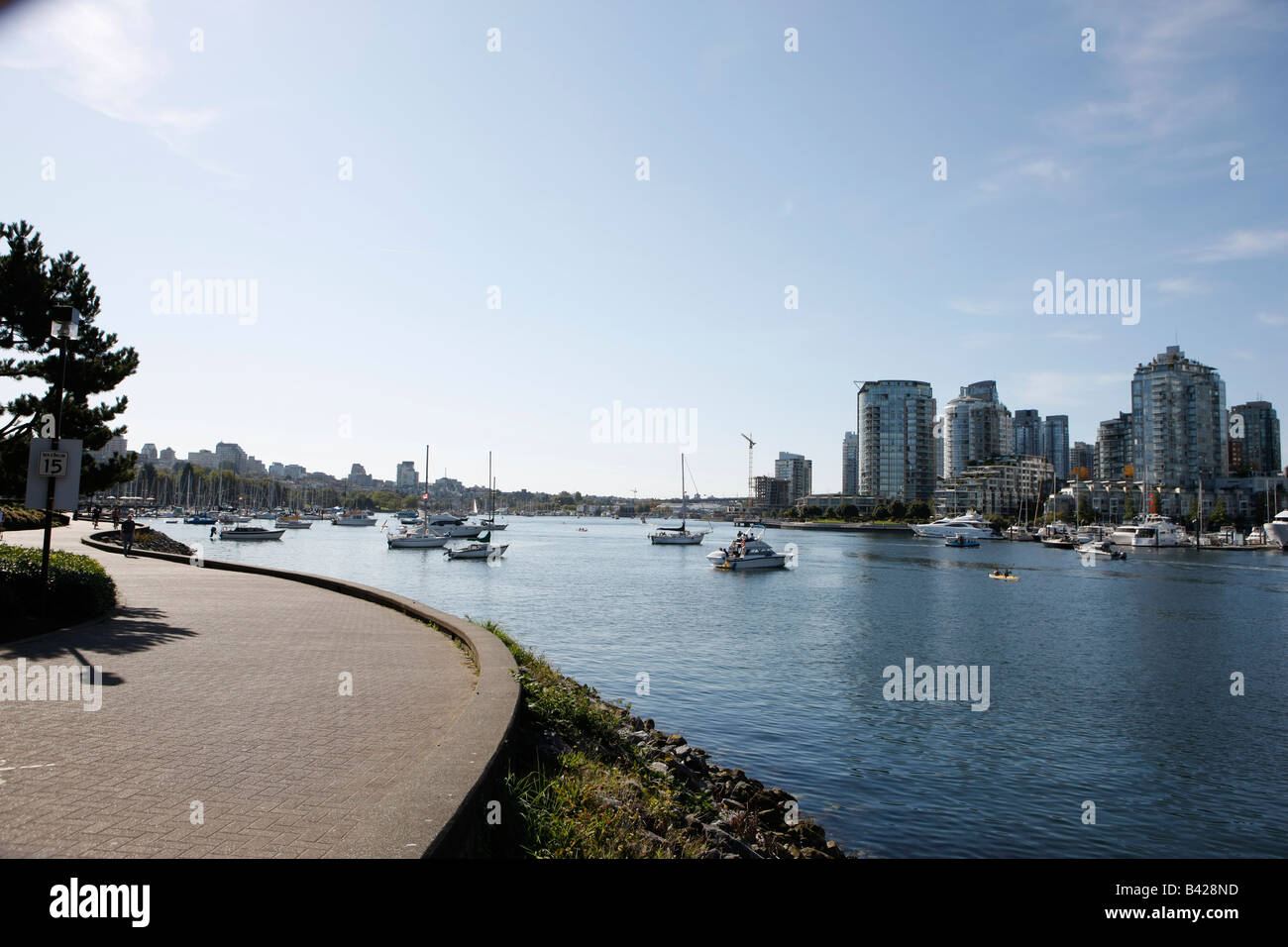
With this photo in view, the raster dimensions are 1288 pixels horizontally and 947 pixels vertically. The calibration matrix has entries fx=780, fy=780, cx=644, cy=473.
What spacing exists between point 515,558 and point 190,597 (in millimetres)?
63039

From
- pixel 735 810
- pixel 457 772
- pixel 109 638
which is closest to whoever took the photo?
pixel 457 772

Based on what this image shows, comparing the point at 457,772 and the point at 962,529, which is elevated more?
the point at 457,772

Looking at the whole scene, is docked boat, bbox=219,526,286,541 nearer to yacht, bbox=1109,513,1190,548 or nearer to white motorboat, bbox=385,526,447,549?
white motorboat, bbox=385,526,447,549

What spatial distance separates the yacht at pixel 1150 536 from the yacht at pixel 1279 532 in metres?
12.5

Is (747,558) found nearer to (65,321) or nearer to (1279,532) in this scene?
(65,321)

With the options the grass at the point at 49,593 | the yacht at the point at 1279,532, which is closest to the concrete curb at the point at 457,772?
the grass at the point at 49,593

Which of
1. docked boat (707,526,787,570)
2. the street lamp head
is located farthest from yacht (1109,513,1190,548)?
the street lamp head

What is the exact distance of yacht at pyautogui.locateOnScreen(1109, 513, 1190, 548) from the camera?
13175cm

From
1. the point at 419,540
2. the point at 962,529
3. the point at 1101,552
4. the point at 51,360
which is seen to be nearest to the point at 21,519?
the point at 51,360

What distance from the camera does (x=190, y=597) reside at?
2020 centimetres

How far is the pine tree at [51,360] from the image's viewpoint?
20.2 metres

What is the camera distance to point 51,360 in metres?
21.7

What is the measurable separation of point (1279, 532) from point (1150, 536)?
821 inches
